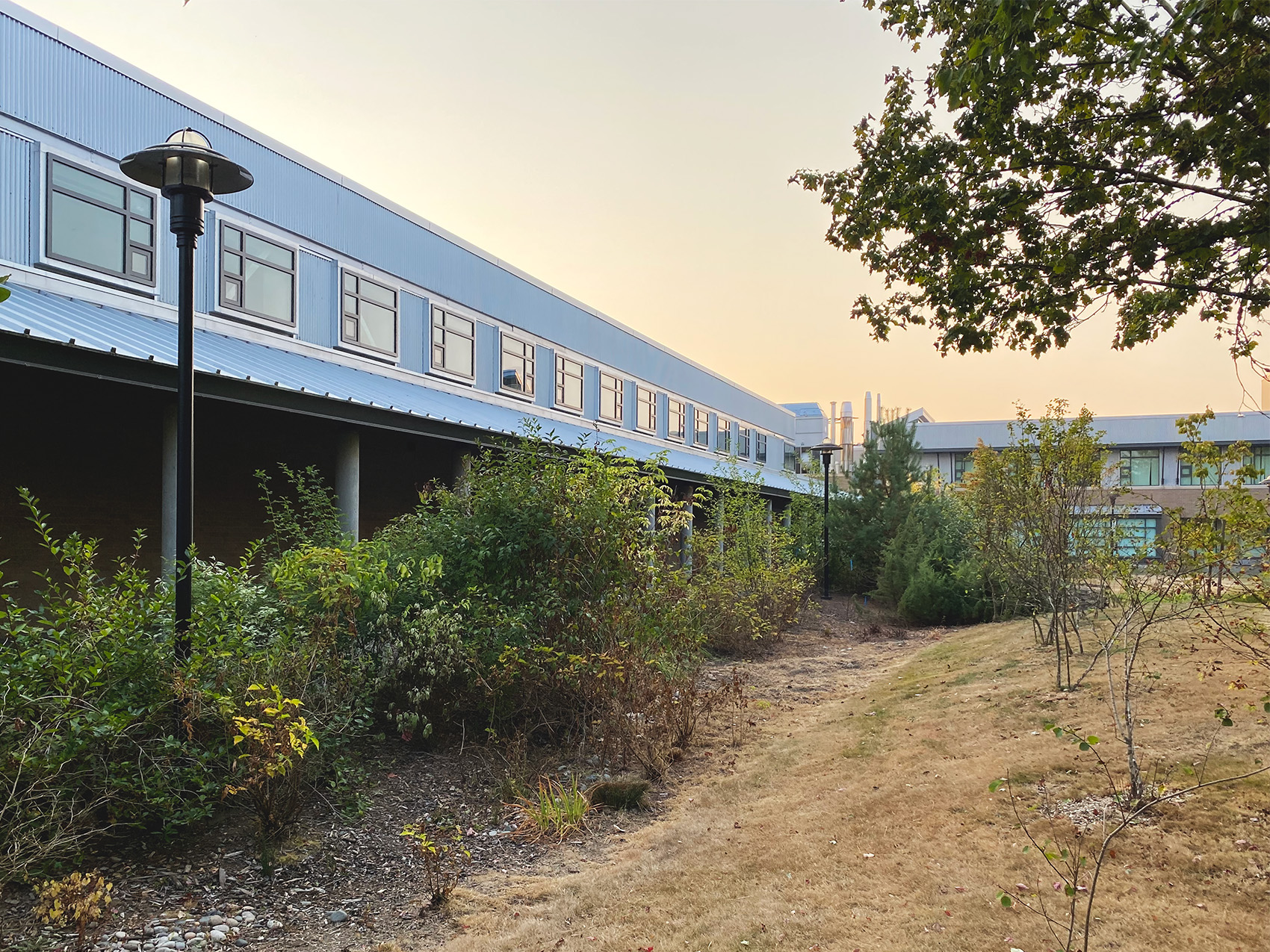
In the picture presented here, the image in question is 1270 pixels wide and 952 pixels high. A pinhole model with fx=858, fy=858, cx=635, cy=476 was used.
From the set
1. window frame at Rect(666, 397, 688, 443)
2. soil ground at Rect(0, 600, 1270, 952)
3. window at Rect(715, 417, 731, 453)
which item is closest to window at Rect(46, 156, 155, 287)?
soil ground at Rect(0, 600, 1270, 952)

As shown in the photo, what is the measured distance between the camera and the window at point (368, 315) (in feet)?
51.9

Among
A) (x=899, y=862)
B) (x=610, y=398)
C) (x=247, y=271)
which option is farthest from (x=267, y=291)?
(x=899, y=862)

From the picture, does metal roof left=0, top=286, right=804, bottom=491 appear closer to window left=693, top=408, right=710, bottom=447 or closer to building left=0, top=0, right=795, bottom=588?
building left=0, top=0, right=795, bottom=588

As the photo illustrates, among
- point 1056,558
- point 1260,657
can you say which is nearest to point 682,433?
point 1056,558

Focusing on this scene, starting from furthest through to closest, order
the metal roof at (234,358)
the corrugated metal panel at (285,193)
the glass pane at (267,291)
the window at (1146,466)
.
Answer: the window at (1146,466), the glass pane at (267,291), the corrugated metal panel at (285,193), the metal roof at (234,358)

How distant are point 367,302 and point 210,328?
3.79m

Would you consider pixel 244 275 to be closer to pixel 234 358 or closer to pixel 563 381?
pixel 234 358

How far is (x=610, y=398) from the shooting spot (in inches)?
1000

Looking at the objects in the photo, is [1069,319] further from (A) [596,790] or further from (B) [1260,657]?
(A) [596,790]

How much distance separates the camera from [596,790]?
6.75 m

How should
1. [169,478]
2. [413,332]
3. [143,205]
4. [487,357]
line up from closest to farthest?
[169,478] < [143,205] < [413,332] < [487,357]

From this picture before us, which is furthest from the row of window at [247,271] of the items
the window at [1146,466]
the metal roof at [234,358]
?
the window at [1146,466]

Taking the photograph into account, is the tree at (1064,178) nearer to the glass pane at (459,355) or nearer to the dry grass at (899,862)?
the dry grass at (899,862)

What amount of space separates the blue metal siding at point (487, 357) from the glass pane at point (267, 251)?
17.5 feet
